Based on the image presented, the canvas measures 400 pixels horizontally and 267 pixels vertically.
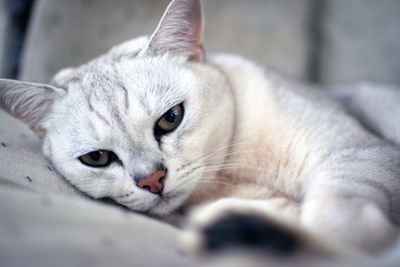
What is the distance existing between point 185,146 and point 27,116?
1.93 ft

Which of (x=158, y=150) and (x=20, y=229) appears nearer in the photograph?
(x=20, y=229)

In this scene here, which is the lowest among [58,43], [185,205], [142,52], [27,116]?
[185,205]

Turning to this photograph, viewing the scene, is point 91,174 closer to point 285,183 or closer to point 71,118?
point 71,118

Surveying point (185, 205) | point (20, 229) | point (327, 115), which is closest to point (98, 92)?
point (185, 205)

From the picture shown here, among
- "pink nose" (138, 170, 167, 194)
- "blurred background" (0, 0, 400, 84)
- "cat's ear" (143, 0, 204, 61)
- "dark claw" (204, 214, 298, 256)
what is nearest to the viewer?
"dark claw" (204, 214, 298, 256)

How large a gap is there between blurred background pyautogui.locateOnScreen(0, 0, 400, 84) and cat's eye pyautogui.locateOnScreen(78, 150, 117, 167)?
90cm

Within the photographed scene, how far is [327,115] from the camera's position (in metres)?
1.50

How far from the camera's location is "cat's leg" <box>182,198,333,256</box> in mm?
742

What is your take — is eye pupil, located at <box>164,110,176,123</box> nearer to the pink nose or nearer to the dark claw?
the pink nose

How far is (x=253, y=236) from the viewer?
2.47 ft

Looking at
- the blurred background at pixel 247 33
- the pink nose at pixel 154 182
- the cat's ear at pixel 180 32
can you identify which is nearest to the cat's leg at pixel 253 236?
the pink nose at pixel 154 182

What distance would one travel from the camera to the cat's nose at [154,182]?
3.98 feet

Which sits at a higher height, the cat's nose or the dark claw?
the dark claw

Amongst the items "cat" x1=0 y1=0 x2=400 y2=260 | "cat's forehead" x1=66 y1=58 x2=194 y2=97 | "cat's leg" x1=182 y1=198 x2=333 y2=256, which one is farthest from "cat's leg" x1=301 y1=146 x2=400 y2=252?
"cat's forehead" x1=66 y1=58 x2=194 y2=97
